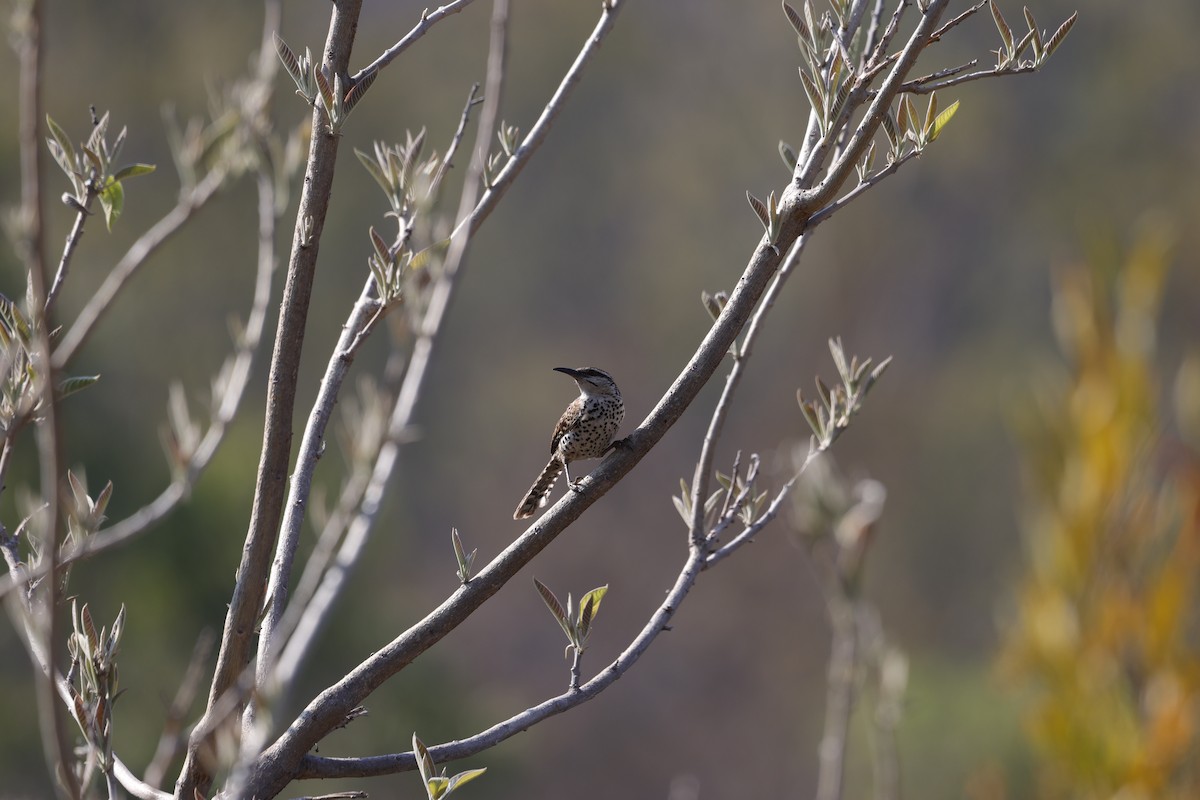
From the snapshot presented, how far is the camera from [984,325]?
23016mm

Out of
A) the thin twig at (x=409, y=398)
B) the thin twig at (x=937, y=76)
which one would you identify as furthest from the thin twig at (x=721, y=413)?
the thin twig at (x=409, y=398)

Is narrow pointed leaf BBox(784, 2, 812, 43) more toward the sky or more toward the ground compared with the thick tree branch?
more toward the sky

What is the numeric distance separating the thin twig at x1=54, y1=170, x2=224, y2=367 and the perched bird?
1.99 meters

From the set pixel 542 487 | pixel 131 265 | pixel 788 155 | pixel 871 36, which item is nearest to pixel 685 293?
pixel 542 487

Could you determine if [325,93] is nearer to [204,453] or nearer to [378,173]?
[378,173]

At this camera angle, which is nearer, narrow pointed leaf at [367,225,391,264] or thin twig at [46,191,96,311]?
thin twig at [46,191,96,311]

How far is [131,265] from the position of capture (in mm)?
1674

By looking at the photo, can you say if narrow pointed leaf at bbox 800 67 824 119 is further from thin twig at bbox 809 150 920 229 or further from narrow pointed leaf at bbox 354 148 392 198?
narrow pointed leaf at bbox 354 148 392 198

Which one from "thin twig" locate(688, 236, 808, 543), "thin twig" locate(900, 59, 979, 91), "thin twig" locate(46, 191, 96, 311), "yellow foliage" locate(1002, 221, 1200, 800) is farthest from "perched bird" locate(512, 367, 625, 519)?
"thin twig" locate(46, 191, 96, 311)

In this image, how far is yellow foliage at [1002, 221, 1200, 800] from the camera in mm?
1855

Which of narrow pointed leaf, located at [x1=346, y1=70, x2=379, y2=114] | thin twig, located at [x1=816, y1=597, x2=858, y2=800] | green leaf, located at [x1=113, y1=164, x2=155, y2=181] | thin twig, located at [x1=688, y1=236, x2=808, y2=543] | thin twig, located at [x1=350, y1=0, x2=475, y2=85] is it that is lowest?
thin twig, located at [x1=816, y1=597, x2=858, y2=800]

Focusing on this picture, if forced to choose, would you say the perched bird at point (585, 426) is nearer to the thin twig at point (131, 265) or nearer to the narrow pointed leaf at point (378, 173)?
the narrow pointed leaf at point (378, 173)

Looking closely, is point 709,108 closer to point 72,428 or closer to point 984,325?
point 984,325

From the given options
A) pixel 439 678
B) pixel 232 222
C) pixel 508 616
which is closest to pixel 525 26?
pixel 232 222
